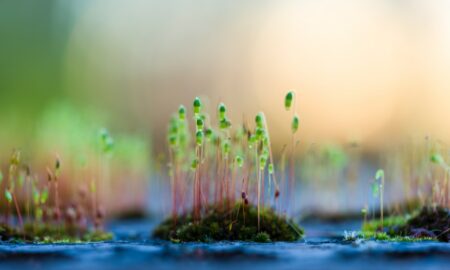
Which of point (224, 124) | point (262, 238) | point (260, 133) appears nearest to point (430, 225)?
point (262, 238)

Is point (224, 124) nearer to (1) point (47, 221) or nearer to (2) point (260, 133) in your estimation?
(2) point (260, 133)

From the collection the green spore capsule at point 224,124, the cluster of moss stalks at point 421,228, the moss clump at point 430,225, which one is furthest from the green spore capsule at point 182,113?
the moss clump at point 430,225

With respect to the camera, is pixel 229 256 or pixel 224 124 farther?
pixel 224 124

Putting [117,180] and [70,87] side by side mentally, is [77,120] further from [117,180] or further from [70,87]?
[70,87]

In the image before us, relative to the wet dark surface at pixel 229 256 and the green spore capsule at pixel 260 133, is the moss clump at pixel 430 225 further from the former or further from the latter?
the green spore capsule at pixel 260 133

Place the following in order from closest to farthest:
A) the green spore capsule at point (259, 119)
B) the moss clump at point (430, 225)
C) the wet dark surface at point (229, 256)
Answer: the wet dark surface at point (229, 256) → the green spore capsule at point (259, 119) → the moss clump at point (430, 225)
